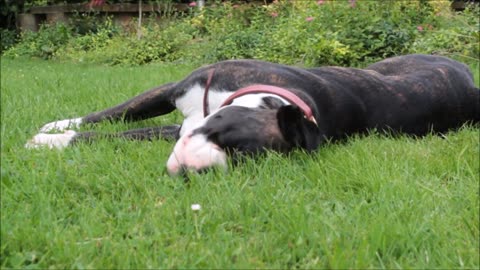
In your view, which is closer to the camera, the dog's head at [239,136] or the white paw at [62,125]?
the dog's head at [239,136]

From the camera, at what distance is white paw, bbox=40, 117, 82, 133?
3474 mm

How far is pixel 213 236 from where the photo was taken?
6.15 feet

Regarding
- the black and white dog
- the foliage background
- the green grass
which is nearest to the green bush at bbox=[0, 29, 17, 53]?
the foliage background

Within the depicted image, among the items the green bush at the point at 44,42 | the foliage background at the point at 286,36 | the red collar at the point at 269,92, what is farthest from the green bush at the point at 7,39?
the red collar at the point at 269,92

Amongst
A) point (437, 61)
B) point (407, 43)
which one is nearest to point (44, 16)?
point (407, 43)

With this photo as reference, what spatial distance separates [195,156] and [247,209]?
1.45 feet

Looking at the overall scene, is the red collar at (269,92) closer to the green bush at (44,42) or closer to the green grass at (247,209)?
the green grass at (247,209)

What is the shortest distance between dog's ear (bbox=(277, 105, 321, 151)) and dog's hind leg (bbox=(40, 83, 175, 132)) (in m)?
1.06

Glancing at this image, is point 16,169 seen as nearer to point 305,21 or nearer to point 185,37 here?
point 305,21

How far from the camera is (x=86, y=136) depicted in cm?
318

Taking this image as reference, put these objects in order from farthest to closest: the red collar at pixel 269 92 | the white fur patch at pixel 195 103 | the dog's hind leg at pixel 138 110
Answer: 1. the dog's hind leg at pixel 138 110
2. the white fur patch at pixel 195 103
3. the red collar at pixel 269 92

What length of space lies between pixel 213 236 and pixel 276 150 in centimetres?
87

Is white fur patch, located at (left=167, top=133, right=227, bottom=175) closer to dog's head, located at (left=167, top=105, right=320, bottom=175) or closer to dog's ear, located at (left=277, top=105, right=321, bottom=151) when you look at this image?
dog's head, located at (left=167, top=105, right=320, bottom=175)

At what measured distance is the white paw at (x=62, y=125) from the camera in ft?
11.4
